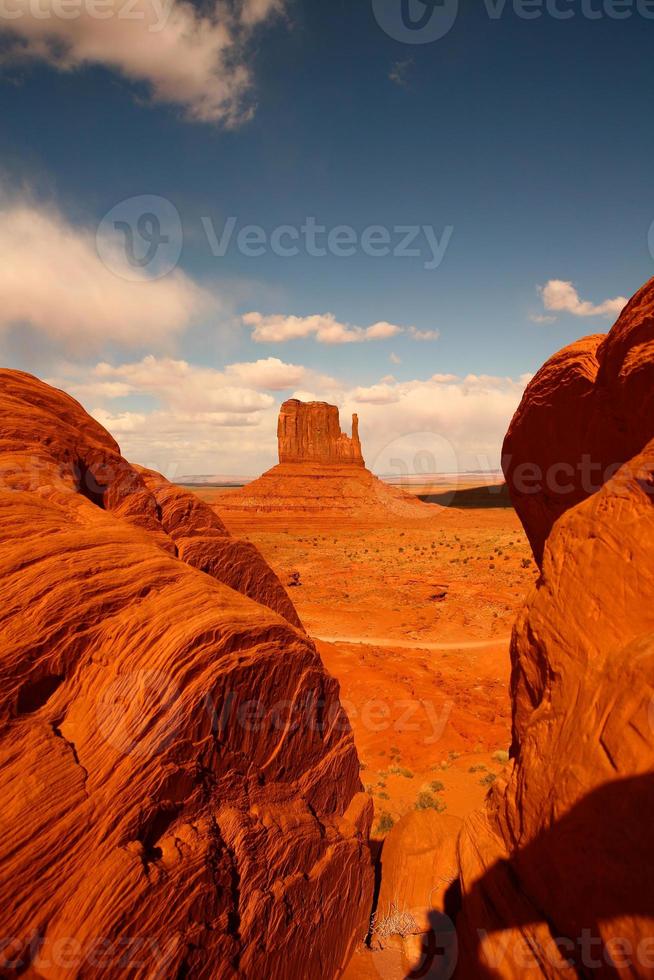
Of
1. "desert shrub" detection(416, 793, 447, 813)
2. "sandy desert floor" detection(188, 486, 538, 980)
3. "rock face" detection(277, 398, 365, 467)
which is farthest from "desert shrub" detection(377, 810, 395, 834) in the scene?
"rock face" detection(277, 398, 365, 467)

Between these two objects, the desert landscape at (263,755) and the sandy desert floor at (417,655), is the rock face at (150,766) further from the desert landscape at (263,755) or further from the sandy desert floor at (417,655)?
the sandy desert floor at (417,655)

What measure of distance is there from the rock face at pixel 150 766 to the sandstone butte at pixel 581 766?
1.63 m

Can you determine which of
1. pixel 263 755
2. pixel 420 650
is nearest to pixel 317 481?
pixel 420 650

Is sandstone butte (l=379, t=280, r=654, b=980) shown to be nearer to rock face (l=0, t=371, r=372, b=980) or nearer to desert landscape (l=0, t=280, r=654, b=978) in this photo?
desert landscape (l=0, t=280, r=654, b=978)

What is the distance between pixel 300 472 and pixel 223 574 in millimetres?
72366

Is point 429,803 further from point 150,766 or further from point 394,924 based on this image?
point 150,766

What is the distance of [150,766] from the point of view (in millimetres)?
3934

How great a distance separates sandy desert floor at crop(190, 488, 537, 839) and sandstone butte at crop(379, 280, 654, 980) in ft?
10.5

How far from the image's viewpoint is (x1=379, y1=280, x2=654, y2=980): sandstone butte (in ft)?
11.4

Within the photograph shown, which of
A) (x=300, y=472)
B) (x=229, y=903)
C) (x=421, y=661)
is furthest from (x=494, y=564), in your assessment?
(x=300, y=472)

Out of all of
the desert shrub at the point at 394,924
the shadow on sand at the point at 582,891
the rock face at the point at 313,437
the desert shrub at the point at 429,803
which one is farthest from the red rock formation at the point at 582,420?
the rock face at the point at 313,437

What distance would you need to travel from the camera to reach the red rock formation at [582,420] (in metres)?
5.99

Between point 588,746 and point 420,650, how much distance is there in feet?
49.8

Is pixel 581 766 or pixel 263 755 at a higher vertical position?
pixel 581 766
